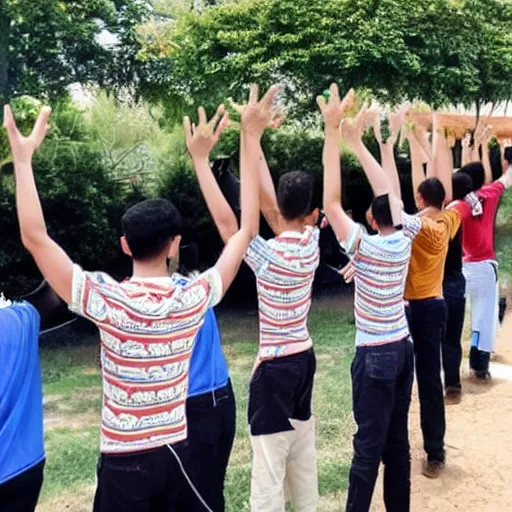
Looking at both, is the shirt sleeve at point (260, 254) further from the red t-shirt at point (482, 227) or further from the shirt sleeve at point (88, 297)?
the red t-shirt at point (482, 227)

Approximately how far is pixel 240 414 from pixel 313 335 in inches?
115

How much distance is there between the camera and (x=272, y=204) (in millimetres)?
3660

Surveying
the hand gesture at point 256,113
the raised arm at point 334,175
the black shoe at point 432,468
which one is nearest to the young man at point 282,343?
the raised arm at point 334,175

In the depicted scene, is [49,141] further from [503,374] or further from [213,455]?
[213,455]

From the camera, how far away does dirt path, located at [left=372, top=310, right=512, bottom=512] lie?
13.7 feet

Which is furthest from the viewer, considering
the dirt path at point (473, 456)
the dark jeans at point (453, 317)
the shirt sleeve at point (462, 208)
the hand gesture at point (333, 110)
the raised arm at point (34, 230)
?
the dark jeans at point (453, 317)

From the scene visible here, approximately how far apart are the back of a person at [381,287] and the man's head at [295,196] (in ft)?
1.14

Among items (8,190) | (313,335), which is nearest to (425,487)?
(313,335)

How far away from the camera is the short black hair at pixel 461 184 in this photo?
542 centimetres

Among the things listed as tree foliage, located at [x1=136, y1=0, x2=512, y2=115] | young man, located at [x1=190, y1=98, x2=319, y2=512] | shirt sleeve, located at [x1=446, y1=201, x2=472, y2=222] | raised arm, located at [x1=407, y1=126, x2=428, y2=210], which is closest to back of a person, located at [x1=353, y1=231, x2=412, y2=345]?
young man, located at [x1=190, y1=98, x2=319, y2=512]

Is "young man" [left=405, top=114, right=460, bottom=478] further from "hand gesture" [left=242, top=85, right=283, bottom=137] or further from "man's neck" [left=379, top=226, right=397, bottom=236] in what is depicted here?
"hand gesture" [left=242, top=85, right=283, bottom=137]

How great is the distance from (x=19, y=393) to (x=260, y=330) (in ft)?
4.34

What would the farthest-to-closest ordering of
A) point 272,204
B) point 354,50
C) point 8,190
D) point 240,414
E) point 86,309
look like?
point 354,50 → point 8,190 → point 240,414 → point 272,204 → point 86,309

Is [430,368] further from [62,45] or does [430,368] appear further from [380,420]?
[62,45]
